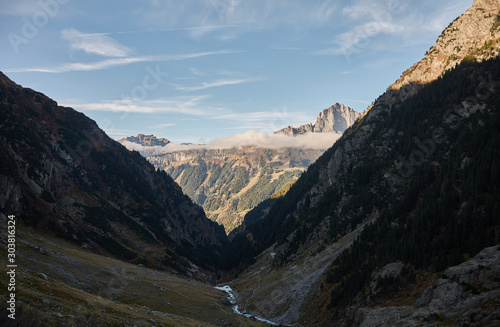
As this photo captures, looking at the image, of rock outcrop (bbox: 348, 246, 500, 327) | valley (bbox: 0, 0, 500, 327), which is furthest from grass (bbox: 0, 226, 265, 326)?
rock outcrop (bbox: 348, 246, 500, 327)

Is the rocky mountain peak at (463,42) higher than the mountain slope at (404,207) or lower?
higher

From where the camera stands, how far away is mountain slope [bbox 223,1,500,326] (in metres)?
66.1

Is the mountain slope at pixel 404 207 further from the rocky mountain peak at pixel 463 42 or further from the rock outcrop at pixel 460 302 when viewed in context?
the rocky mountain peak at pixel 463 42

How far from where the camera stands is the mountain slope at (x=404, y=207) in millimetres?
66125

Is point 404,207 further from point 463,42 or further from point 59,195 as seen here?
point 59,195

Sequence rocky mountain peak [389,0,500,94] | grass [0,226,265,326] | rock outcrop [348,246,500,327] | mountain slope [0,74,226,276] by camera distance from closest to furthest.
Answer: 1. grass [0,226,265,326]
2. rock outcrop [348,246,500,327]
3. mountain slope [0,74,226,276]
4. rocky mountain peak [389,0,500,94]

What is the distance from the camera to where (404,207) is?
96.6 meters

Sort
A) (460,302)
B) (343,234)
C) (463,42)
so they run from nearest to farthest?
(460,302) → (343,234) → (463,42)

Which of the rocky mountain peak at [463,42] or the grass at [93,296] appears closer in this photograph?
the grass at [93,296]

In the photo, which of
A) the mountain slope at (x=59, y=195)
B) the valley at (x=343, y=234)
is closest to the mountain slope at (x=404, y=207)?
the valley at (x=343, y=234)

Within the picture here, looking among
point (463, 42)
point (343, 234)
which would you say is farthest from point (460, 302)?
point (463, 42)

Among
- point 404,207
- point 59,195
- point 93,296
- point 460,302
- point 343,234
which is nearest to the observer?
point 460,302

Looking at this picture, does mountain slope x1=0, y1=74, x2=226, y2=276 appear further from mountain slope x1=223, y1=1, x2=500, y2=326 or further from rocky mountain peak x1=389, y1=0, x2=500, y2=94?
rocky mountain peak x1=389, y1=0, x2=500, y2=94

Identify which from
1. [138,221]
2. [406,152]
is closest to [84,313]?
[406,152]
